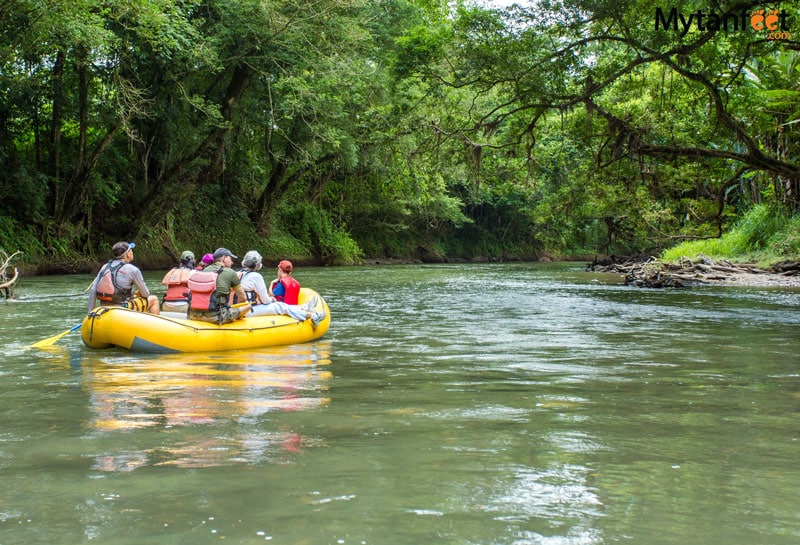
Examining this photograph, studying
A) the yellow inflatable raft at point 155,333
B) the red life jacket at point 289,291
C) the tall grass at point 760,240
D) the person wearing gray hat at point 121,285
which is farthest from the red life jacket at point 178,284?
the tall grass at point 760,240

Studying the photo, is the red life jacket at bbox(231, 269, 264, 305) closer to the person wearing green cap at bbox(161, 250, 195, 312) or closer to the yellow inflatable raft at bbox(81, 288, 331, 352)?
the person wearing green cap at bbox(161, 250, 195, 312)

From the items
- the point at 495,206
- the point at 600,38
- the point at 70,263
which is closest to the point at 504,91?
the point at 600,38

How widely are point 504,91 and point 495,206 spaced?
36071mm

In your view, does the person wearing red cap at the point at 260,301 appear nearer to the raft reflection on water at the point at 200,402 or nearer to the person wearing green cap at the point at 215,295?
the person wearing green cap at the point at 215,295

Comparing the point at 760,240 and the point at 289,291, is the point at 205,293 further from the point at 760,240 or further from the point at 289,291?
the point at 760,240

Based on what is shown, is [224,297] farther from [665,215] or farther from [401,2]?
[401,2]

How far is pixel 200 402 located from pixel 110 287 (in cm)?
456

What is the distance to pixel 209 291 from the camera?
9086 mm

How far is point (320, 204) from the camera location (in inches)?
1590

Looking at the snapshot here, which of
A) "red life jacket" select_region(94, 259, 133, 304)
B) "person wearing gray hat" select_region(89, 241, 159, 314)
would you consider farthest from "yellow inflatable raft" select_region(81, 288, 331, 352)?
"red life jacket" select_region(94, 259, 133, 304)

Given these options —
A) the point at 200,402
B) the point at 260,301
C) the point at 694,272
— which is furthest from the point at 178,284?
the point at 694,272

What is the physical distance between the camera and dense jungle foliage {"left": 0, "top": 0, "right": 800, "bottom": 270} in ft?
46.7

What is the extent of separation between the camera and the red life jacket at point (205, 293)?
29.7 ft

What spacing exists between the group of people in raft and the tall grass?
14114mm
